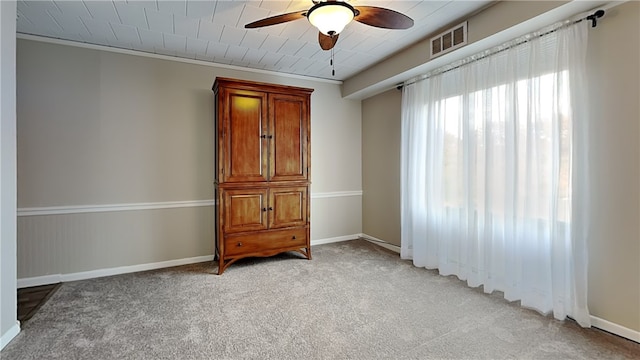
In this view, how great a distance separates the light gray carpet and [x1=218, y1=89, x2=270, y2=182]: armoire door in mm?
1124

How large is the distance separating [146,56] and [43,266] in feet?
8.01

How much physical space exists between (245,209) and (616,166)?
320 cm

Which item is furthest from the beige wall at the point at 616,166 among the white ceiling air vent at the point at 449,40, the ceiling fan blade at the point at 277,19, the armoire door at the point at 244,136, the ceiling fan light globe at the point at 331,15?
the armoire door at the point at 244,136

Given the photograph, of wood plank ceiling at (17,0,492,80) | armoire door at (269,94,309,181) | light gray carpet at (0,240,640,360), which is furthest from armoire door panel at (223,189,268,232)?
wood plank ceiling at (17,0,492,80)

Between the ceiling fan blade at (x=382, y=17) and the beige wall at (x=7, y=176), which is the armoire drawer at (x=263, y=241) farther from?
the ceiling fan blade at (x=382, y=17)

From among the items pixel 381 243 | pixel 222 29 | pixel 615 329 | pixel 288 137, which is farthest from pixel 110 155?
pixel 615 329

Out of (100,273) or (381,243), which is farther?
(381,243)

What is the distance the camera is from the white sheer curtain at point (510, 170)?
88.1 inches

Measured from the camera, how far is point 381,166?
14.7ft

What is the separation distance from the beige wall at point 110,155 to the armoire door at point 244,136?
573 mm

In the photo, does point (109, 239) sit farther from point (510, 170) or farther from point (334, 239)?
point (510, 170)

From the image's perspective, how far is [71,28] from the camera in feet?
9.35

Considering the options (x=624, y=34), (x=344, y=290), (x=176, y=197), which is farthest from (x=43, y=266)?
(x=624, y=34)

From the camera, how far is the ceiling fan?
6.31ft
